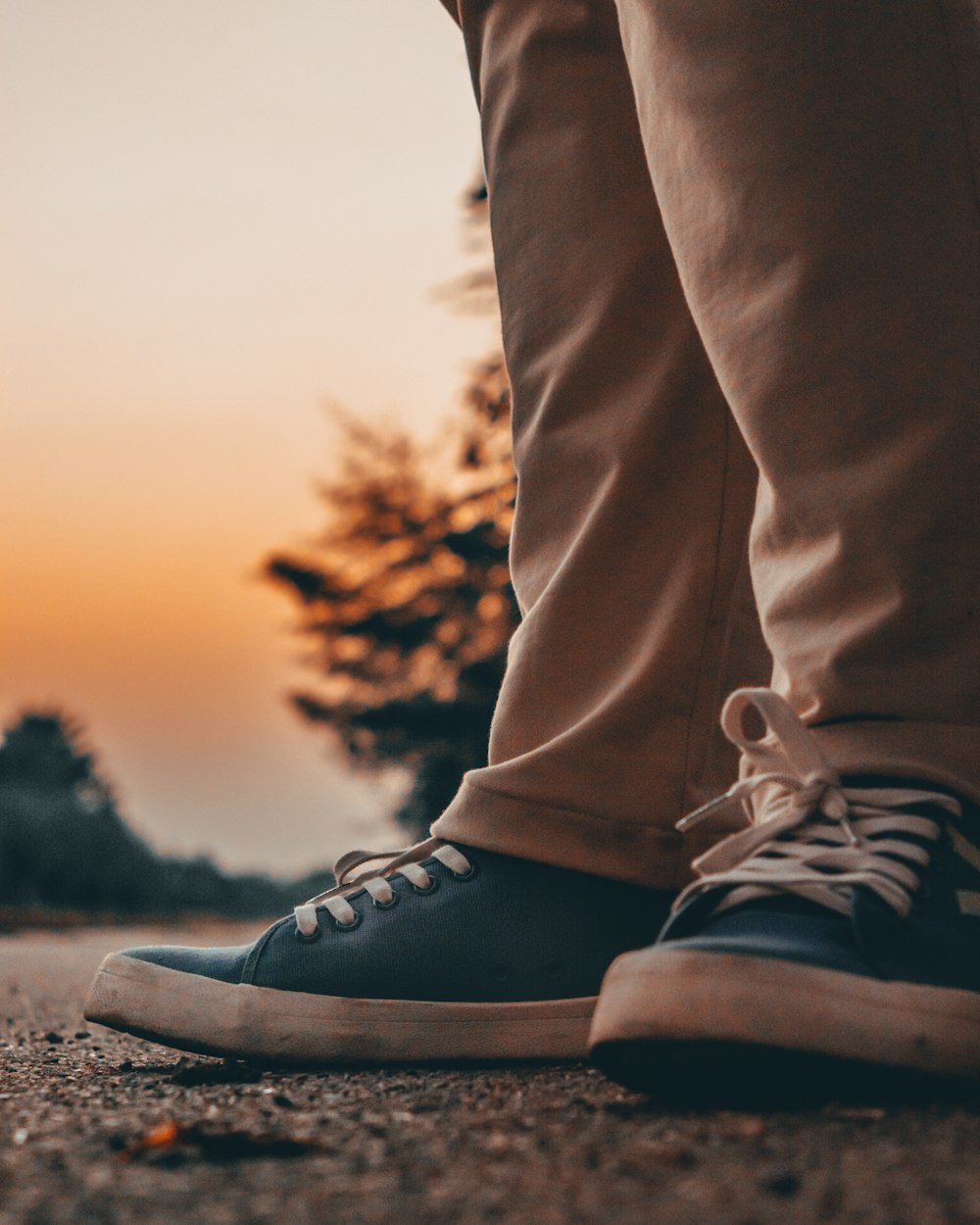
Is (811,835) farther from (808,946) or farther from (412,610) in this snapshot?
(412,610)

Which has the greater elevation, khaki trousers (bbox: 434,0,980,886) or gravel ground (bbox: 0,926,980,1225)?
khaki trousers (bbox: 434,0,980,886)

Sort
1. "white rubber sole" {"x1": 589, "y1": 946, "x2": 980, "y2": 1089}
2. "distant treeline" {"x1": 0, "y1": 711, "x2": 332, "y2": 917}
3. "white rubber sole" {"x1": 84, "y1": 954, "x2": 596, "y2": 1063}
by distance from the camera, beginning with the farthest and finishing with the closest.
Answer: "distant treeline" {"x1": 0, "y1": 711, "x2": 332, "y2": 917} < "white rubber sole" {"x1": 84, "y1": 954, "x2": 596, "y2": 1063} < "white rubber sole" {"x1": 589, "y1": 946, "x2": 980, "y2": 1089}

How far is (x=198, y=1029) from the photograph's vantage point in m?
1.21

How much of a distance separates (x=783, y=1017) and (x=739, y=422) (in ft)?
1.59

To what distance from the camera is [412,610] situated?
12.0 m

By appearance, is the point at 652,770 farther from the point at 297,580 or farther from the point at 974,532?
the point at 297,580

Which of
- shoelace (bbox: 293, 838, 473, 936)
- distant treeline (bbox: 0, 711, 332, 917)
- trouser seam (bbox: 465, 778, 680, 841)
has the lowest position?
distant treeline (bbox: 0, 711, 332, 917)

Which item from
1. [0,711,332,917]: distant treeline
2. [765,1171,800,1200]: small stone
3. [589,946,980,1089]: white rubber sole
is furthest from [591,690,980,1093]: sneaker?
[0,711,332,917]: distant treeline

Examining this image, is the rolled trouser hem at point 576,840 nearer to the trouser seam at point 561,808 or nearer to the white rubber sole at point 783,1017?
the trouser seam at point 561,808

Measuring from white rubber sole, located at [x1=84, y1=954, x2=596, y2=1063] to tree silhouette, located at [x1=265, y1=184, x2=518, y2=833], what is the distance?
8379 mm

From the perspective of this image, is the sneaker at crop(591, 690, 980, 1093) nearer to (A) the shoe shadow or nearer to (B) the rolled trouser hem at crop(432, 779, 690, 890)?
(A) the shoe shadow

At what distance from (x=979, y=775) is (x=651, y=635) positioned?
1.27 ft

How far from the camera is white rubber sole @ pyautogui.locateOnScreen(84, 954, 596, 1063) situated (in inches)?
46.2

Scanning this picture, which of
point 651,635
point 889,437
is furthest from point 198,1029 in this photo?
point 889,437
